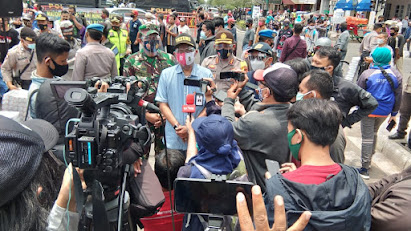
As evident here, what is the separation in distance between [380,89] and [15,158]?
460 cm

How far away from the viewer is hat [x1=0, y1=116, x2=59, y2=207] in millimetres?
976

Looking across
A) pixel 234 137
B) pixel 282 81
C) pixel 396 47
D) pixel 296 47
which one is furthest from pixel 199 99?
pixel 396 47

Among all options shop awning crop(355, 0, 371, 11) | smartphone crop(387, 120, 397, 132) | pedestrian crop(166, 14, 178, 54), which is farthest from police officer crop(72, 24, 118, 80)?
shop awning crop(355, 0, 371, 11)

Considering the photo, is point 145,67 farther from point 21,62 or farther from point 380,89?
point 380,89

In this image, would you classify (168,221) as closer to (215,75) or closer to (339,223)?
(339,223)

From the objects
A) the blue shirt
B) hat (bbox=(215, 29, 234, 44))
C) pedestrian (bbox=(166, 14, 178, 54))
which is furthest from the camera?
pedestrian (bbox=(166, 14, 178, 54))

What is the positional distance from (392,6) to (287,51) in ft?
103

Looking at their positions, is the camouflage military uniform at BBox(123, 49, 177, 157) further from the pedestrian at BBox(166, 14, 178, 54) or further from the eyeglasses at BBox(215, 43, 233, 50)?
the pedestrian at BBox(166, 14, 178, 54)

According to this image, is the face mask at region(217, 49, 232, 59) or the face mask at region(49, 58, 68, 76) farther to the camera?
the face mask at region(217, 49, 232, 59)

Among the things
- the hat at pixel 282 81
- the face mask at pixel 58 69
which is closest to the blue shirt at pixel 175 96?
the face mask at pixel 58 69

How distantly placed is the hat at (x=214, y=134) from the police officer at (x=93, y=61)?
2.74 m

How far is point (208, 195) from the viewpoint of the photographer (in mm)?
1648

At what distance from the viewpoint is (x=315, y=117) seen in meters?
1.67

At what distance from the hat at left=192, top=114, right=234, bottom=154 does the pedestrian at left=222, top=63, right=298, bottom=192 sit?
247 millimetres
